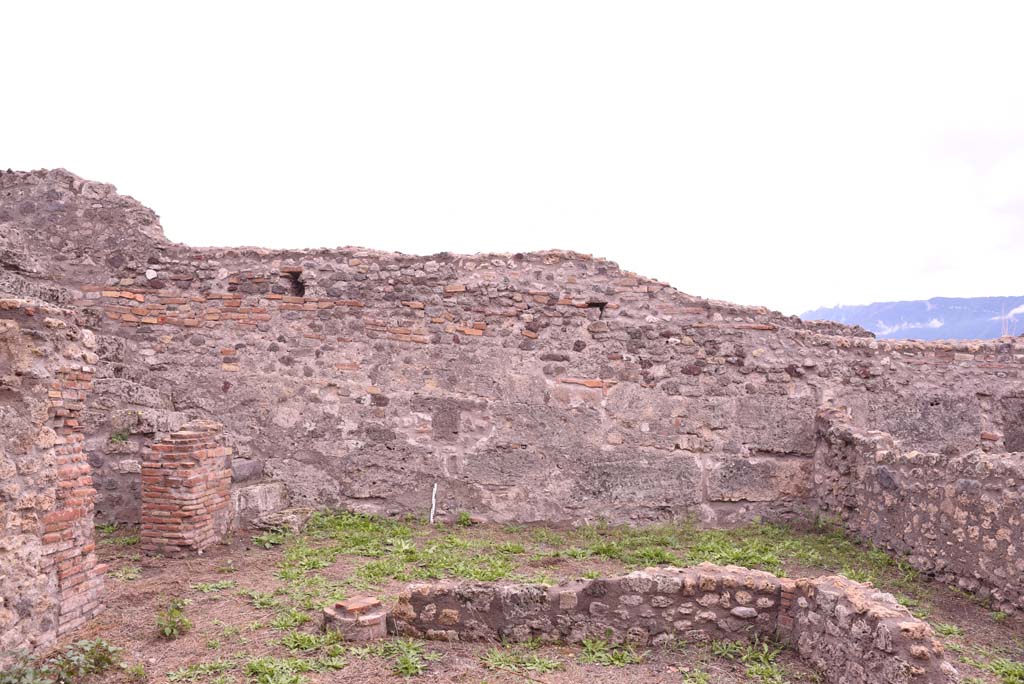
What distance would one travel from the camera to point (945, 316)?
17859mm

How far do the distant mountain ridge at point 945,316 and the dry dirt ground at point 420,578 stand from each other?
8.99 meters

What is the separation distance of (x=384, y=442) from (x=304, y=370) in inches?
50.1

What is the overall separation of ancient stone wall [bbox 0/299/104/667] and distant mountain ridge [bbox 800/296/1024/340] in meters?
13.6

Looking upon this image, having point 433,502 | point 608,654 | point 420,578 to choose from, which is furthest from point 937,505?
point 433,502

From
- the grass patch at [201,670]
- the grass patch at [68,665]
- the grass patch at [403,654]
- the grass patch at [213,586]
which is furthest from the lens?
the grass patch at [213,586]

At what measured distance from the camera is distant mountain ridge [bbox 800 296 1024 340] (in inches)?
595

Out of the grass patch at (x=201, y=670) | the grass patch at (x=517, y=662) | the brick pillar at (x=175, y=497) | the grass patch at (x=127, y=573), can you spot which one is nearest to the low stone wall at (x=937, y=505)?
the grass patch at (x=517, y=662)

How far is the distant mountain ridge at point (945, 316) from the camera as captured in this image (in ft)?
49.6

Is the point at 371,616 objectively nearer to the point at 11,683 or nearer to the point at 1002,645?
the point at 11,683

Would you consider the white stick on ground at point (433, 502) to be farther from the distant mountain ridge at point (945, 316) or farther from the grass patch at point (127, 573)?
the distant mountain ridge at point (945, 316)

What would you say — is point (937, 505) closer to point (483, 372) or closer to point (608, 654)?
point (608, 654)

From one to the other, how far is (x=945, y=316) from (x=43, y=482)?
1896 cm

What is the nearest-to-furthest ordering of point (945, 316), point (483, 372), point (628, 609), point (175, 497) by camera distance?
point (628, 609) < point (175, 497) < point (483, 372) < point (945, 316)

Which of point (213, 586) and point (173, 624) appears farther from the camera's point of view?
point (213, 586)
